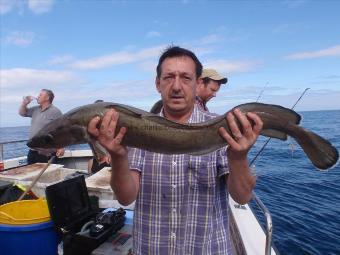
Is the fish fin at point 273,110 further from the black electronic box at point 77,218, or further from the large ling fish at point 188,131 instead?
the black electronic box at point 77,218

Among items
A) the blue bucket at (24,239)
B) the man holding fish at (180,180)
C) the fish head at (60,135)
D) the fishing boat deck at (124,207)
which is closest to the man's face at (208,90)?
the fishing boat deck at (124,207)

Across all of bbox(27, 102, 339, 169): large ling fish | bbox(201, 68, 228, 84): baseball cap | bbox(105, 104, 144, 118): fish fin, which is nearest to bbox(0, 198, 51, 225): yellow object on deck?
bbox(27, 102, 339, 169): large ling fish

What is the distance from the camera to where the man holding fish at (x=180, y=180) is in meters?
2.59

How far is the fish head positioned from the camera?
288 centimetres

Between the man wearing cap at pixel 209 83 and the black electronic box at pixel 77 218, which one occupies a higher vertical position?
the man wearing cap at pixel 209 83

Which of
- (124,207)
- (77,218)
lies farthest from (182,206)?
(124,207)

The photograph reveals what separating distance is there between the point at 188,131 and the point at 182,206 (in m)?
0.65

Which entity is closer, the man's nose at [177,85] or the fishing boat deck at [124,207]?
the man's nose at [177,85]

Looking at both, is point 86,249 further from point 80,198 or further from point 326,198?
point 326,198

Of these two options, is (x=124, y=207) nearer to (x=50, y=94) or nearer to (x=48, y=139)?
(x=48, y=139)

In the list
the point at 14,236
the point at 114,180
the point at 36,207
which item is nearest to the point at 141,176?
the point at 114,180

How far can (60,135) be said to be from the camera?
3014mm

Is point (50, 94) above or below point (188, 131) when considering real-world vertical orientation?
above

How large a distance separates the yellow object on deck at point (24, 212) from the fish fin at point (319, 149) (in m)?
3.65
